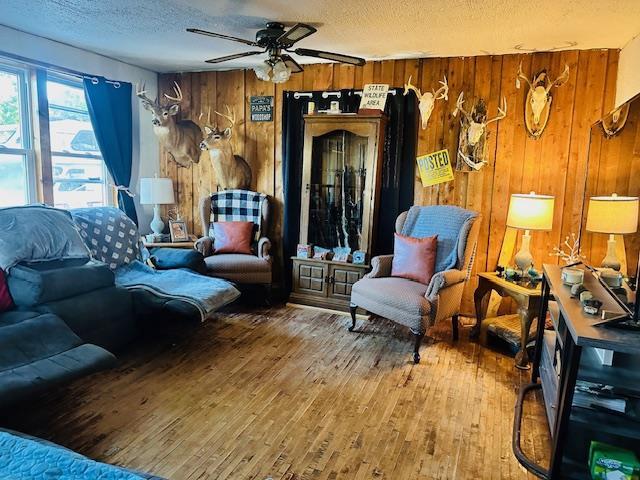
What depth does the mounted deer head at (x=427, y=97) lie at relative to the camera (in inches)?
153

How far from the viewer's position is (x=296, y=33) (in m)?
2.81

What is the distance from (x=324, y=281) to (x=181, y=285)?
1.39 meters

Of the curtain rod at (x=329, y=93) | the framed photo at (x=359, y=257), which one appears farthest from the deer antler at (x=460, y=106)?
the framed photo at (x=359, y=257)

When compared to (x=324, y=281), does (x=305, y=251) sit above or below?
above

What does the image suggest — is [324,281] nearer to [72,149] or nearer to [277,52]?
[277,52]

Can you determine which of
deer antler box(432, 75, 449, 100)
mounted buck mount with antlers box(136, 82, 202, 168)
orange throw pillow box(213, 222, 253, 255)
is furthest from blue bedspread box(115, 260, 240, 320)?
deer antler box(432, 75, 449, 100)

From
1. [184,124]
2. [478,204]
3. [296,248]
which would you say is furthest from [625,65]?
[184,124]

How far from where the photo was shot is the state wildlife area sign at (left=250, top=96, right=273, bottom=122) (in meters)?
4.53

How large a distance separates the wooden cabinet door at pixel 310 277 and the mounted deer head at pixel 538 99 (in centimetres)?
216

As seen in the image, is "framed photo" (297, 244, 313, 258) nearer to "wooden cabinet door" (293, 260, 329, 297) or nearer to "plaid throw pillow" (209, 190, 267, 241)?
"wooden cabinet door" (293, 260, 329, 297)

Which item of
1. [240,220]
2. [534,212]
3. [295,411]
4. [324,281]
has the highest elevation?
[534,212]

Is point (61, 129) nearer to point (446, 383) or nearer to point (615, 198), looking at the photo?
point (446, 383)

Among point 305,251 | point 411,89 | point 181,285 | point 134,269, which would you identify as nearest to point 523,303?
point 305,251

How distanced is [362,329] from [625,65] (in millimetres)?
2845
